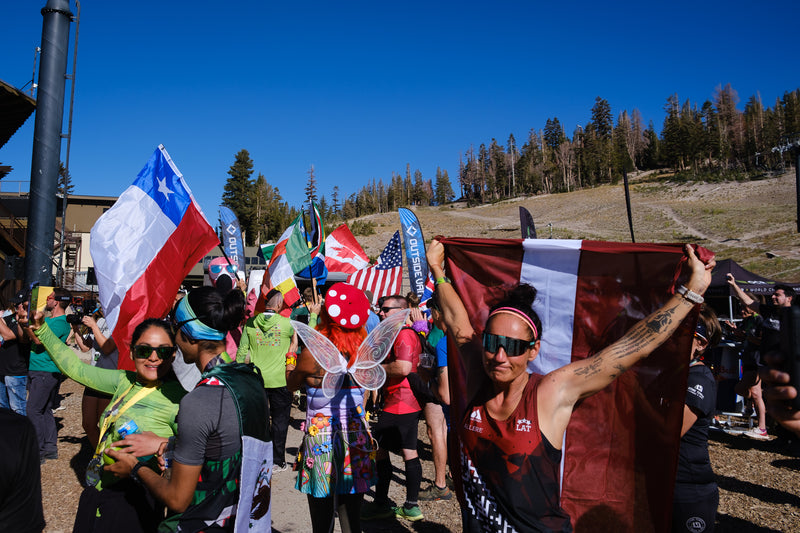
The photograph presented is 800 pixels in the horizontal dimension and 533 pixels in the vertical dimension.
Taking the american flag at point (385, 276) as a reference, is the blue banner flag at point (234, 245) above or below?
above

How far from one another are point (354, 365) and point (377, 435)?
181 centimetres

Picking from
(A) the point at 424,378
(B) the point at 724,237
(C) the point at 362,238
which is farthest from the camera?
(C) the point at 362,238

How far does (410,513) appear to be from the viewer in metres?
4.88

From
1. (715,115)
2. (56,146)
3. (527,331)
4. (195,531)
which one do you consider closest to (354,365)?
(195,531)

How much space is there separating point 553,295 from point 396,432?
2797 mm

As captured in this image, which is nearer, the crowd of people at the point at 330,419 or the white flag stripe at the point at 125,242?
the crowd of people at the point at 330,419

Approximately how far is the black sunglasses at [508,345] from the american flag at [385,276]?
8257 millimetres

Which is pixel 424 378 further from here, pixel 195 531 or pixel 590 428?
pixel 195 531

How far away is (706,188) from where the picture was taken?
71.7m

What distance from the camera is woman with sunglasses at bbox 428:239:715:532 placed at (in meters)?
1.98

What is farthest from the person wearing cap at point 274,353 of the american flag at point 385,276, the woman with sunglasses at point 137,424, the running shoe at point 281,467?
the american flag at point 385,276

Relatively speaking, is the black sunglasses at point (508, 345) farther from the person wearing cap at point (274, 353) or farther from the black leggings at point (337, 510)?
the person wearing cap at point (274, 353)

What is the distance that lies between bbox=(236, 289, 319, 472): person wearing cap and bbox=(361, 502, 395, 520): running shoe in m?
1.74

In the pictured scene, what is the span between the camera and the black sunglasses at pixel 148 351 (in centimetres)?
269
